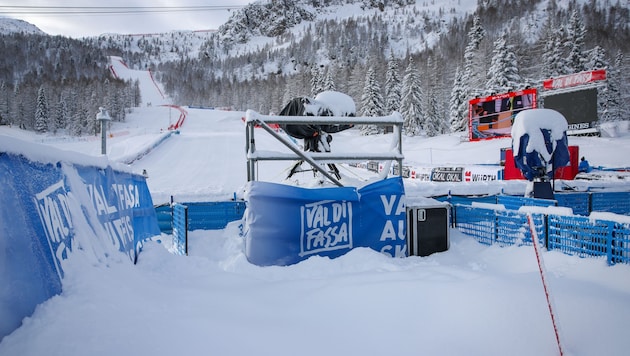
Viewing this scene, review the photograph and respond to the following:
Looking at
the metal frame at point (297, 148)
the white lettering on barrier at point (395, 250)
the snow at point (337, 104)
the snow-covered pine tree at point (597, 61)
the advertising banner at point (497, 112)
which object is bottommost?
the white lettering on barrier at point (395, 250)

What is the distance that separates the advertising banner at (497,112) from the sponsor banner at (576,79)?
3.79m

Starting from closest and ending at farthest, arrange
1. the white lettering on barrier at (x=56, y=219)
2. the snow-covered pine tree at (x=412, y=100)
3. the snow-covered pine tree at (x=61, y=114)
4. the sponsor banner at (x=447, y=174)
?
the white lettering on barrier at (x=56, y=219)
the sponsor banner at (x=447, y=174)
the snow-covered pine tree at (x=412, y=100)
the snow-covered pine tree at (x=61, y=114)

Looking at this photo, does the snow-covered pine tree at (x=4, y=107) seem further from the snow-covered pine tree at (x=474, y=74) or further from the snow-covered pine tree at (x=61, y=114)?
the snow-covered pine tree at (x=474, y=74)

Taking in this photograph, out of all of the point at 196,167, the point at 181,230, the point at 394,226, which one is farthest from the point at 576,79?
the point at 181,230

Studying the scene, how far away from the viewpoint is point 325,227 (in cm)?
505

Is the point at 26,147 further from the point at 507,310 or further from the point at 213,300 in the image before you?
the point at 507,310

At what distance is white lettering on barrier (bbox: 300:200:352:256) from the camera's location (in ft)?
16.3

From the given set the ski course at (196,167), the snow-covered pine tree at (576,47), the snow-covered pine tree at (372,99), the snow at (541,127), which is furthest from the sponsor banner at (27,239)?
the snow-covered pine tree at (576,47)

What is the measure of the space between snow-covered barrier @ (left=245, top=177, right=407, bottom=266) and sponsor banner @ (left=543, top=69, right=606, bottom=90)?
1219 inches

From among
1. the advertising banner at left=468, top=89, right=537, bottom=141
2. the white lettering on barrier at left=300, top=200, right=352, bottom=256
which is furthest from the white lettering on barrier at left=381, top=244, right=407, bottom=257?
the advertising banner at left=468, top=89, right=537, bottom=141

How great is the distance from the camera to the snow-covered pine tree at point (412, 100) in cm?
5069

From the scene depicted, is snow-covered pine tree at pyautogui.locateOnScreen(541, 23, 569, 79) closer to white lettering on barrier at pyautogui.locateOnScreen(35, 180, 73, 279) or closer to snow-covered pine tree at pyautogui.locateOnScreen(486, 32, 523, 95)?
snow-covered pine tree at pyautogui.locateOnScreen(486, 32, 523, 95)

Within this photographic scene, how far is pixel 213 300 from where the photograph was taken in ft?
8.89

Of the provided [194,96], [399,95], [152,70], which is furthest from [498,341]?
[152,70]
